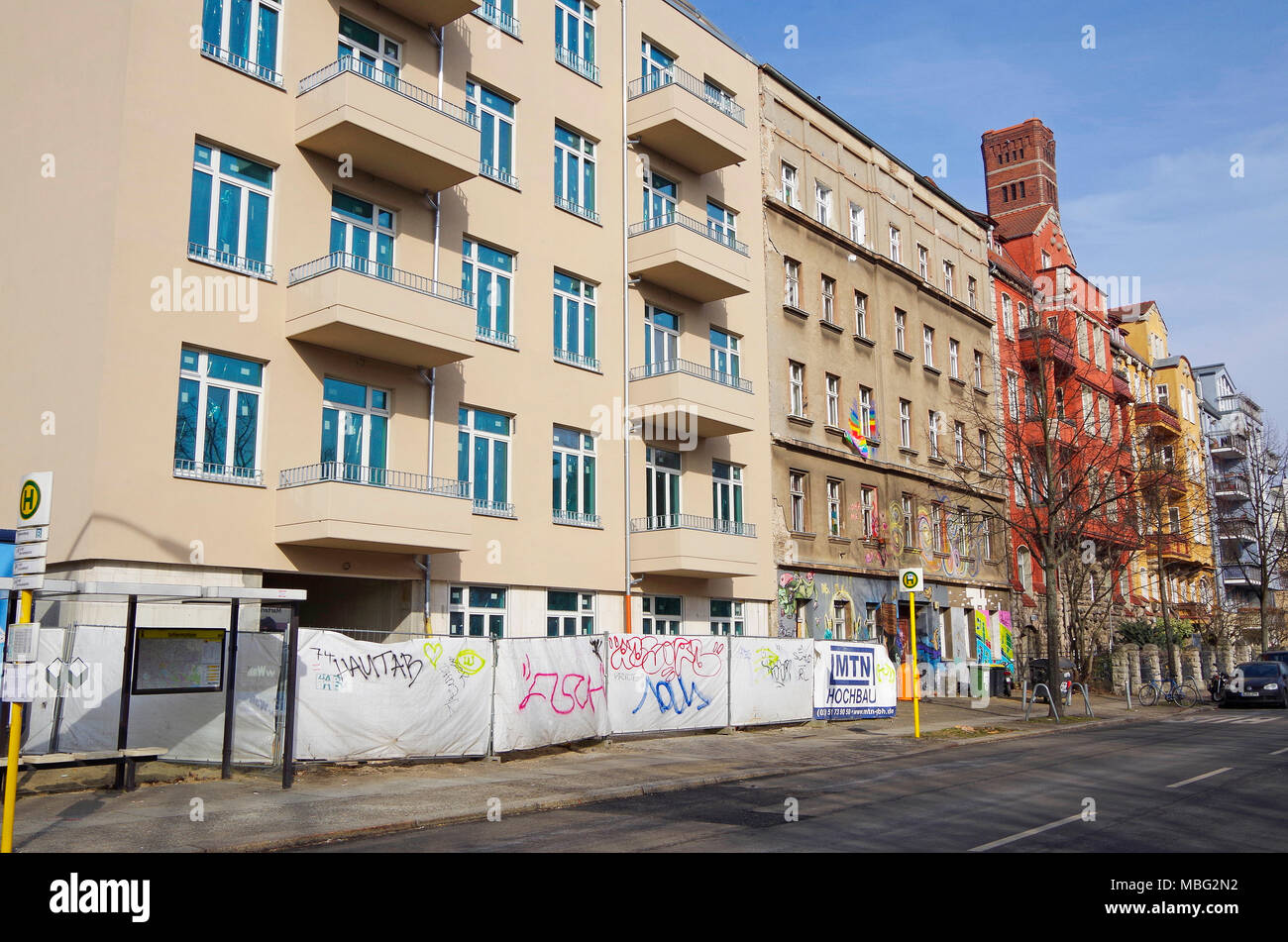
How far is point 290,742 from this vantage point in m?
13.3

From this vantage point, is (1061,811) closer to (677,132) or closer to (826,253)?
(677,132)

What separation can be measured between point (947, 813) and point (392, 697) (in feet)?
27.0

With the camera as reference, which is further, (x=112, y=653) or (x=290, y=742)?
(x=112, y=653)

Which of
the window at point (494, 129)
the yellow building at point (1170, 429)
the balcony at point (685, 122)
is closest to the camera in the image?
the window at point (494, 129)

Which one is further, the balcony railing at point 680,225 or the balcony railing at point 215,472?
the balcony railing at point 680,225

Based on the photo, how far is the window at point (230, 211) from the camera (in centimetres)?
1792

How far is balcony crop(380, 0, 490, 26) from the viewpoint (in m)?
21.3

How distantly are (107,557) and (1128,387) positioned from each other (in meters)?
56.5

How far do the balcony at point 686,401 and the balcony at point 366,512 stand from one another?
23.8ft

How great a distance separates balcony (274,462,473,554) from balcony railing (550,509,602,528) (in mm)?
3982

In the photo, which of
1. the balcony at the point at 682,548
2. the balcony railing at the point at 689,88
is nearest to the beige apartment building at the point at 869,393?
the balcony railing at the point at 689,88

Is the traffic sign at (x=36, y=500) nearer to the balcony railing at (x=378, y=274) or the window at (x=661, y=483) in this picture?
the balcony railing at (x=378, y=274)

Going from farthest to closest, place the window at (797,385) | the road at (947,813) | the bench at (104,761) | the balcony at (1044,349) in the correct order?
the balcony at (1044,349), the window at (797,385), the bench at (104,761), the road at (947,813)
